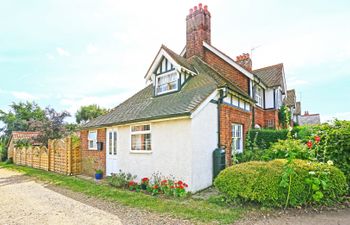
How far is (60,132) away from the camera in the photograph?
2236cm

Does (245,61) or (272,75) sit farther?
(272,75)

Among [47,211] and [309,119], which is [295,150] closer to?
[47,211]

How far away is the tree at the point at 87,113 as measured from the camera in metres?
48.5

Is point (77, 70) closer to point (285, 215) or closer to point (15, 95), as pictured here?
point (285, 215)

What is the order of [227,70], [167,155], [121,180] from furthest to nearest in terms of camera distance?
[227,70] < [121,180] < [167,155]

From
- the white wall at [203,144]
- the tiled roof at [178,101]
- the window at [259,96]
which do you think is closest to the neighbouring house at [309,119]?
the window at [259,96]

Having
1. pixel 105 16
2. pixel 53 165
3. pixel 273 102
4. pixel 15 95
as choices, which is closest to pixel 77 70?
pixel 105 16

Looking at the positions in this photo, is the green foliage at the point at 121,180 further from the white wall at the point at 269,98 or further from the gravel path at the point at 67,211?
the white wall at the point at 269,98

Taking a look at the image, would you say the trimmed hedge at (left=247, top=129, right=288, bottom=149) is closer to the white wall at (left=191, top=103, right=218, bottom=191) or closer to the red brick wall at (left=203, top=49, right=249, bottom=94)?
the red brick wall at (left=203, top=49, right=249, bottom=94)

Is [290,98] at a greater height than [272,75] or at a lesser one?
lesser

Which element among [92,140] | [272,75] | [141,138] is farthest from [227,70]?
[92,140]

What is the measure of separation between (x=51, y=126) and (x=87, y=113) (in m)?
27.9

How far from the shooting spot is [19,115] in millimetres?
44531

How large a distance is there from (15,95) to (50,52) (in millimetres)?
43524
